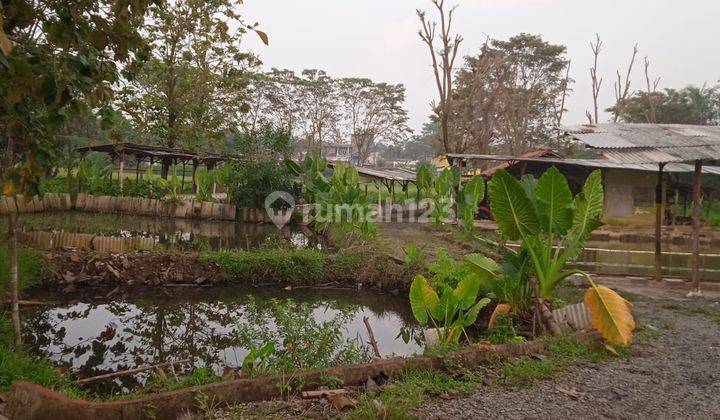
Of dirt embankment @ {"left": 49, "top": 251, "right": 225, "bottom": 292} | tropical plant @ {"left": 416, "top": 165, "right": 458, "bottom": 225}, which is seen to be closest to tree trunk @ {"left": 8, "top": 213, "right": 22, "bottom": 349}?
dirt embankment @ {"left": 49, "top": 251, "right": 225, "bottom": 292}

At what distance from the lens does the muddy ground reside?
3211 mm

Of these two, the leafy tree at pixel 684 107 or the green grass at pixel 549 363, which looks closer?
the green grass at pixel 549 363

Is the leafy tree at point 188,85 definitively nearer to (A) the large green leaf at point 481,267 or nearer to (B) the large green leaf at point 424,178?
(B) the large green leaf at point 424,178

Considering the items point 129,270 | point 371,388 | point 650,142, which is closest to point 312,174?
point 129,270

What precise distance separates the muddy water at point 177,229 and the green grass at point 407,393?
654 centimetres

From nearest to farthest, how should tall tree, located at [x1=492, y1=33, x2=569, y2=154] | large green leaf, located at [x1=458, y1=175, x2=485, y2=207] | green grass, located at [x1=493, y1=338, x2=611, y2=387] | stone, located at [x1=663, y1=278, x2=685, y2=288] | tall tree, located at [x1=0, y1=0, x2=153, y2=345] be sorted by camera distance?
tall tree, located at [x1=0, y1=0, x2=153, y2=345] → green grass, located at [x1=493, y1=338, x2=611, y2=387] → stone, located at [x1=663, y1=278, x2=685, y2=288] → large green leaf, located at [x1=458, y1=175, x2=485, y2=207] → tall tree, located at [x1=492, y1=33, x2=569, y2=154]

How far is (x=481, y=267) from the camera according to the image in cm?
570

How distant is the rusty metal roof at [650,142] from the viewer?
6688mm

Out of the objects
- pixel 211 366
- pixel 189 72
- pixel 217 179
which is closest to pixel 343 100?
pixel 189 72

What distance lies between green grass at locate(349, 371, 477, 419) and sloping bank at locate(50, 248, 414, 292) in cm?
441

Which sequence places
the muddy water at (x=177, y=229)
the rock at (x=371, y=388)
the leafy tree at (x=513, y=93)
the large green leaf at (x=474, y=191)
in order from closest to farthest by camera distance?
the rock at (x=371, y=388) < the muddy water at (x=177, y=229) < the large green leaf at (x=474, y=191) < the leafy tree at (x=513, y=93)

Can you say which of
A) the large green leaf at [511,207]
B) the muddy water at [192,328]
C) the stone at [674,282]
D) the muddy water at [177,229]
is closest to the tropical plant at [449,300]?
the muddy water at [192,328]

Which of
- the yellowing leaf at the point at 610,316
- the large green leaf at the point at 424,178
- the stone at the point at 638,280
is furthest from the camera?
the large green leaf at the point at 424,178

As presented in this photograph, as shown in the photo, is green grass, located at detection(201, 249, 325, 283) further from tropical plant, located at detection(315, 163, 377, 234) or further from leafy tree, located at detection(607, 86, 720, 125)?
leafy tree, located at detection(607, 86, 720, 125)
